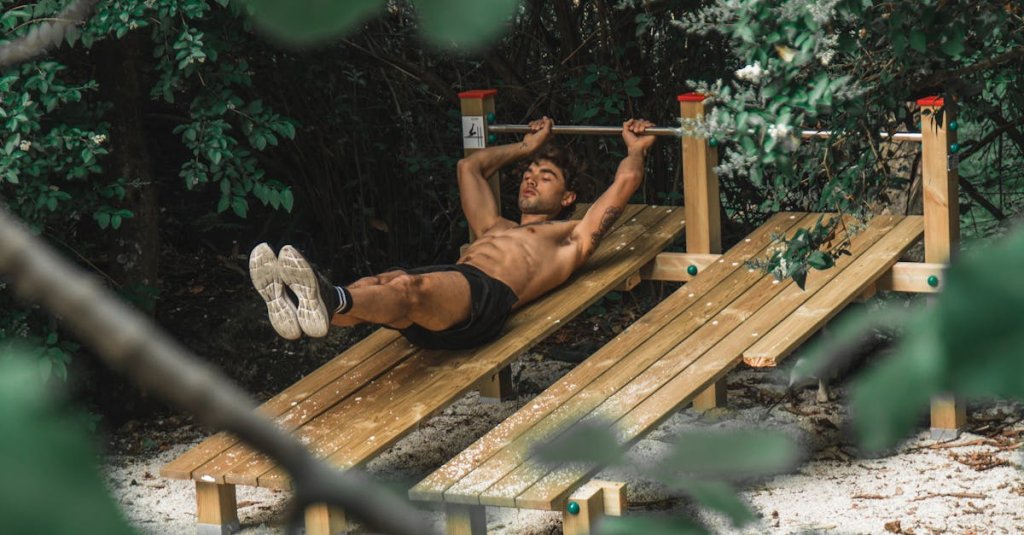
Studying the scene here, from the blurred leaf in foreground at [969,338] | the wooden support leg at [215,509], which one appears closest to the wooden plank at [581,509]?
the wooden support leg at [215,509]

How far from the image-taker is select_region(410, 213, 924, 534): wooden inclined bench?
360 cm

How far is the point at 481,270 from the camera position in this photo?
15.6 feet

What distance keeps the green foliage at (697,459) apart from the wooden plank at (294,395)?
3.58m

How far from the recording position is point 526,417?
4039mm

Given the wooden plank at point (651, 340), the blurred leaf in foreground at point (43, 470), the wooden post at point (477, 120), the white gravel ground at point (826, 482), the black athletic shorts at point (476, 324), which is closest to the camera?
the blurred leaf in foreground at point (43, 470)

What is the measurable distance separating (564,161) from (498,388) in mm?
938

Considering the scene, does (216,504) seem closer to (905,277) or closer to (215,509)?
(215,509)

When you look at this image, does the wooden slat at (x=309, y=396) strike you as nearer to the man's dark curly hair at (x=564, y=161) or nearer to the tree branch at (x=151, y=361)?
the man's dark curly hair at (x=564, y=161)

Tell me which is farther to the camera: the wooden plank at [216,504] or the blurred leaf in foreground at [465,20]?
the wooden plank at [216,504]

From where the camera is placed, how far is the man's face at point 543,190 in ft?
16.7

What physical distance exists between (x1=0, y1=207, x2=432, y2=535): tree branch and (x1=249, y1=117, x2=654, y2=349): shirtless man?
12.7ft

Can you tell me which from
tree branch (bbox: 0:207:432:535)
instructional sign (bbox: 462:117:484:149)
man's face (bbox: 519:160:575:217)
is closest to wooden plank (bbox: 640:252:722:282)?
man's face (bbox: 519:160:575:217)

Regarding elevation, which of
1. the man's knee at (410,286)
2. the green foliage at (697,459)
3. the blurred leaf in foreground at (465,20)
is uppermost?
the blurred leaf in foreground at (465,20)

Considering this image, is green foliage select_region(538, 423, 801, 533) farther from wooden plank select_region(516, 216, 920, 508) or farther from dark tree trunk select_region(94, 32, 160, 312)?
dark tree trunk select_region(94, 32, 160, 312)
